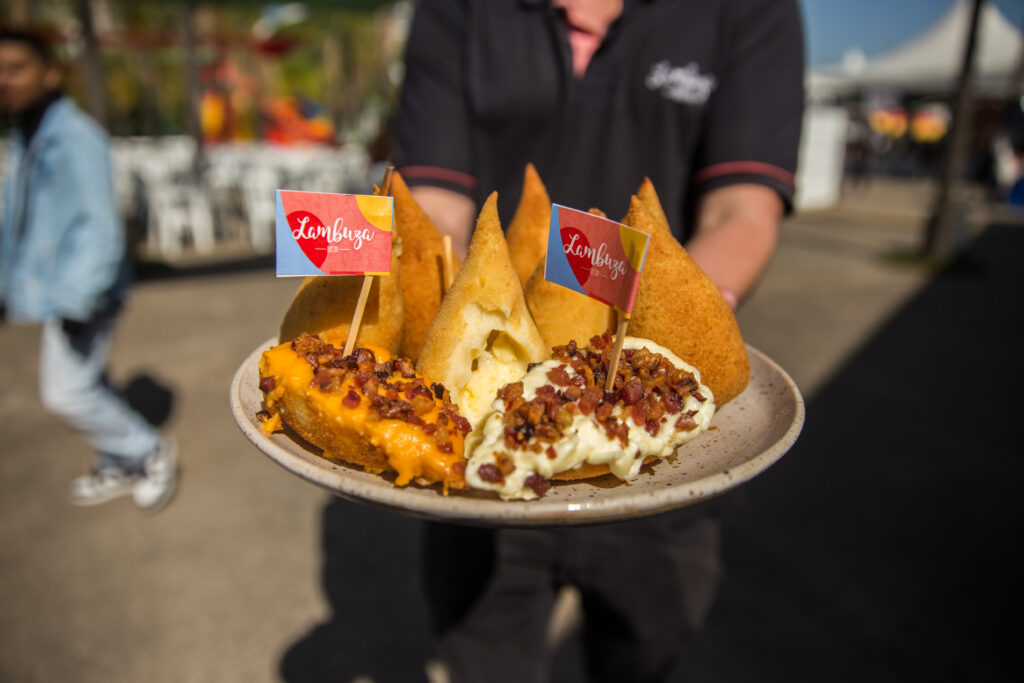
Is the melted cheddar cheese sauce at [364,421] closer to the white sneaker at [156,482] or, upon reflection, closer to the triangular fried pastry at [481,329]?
the triangular fried pastry at [481,329]

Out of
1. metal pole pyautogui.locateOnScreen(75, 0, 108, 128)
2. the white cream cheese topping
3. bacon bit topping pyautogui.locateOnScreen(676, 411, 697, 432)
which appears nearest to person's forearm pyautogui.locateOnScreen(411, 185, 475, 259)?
the white cream cheese topping

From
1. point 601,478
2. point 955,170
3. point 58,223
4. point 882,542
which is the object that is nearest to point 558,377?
point 601,478

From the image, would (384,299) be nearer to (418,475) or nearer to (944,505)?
(418,475)

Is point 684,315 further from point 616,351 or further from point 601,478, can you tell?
point 601,478

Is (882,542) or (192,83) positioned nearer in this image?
(882,542)

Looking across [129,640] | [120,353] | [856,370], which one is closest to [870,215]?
[856,370]
